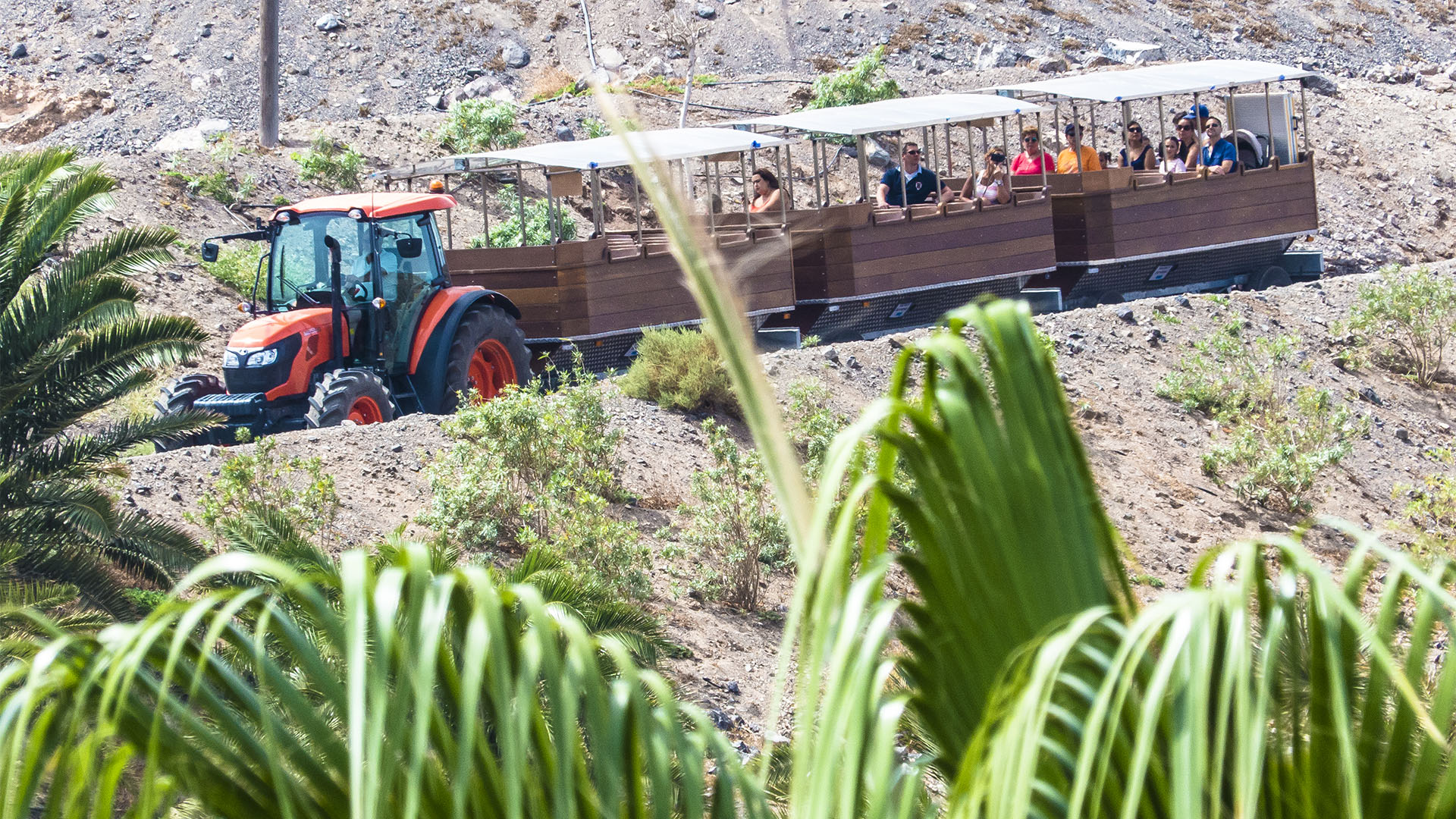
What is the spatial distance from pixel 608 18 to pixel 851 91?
1390cm

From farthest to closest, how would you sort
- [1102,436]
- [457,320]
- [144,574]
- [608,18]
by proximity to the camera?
[608,18] → [1102,436] → [457,320] → [144,574]

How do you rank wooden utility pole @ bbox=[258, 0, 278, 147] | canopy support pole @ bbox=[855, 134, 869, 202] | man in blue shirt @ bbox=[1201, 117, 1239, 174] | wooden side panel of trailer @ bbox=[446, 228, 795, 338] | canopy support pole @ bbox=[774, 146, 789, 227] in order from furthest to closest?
wooden utility pole @ bbox=[258, 0, 278, 147], man in blue shirt @ bbox=[1201, 117, 1239, 174], canopy support pole @ bbox=[855, 134, 869, 202], canopy support pole @ bbox=[774, 146, 789, 227], wooden side panel of trailer @ bbox=[446, 228, 795, 338]

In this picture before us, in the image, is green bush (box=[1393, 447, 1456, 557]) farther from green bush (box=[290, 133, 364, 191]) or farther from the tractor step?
green bush (box=[290, 133, 364, 191])

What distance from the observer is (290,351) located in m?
10.1

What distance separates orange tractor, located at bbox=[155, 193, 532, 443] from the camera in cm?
1010

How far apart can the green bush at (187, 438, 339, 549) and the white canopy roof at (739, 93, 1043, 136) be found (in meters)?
7.58

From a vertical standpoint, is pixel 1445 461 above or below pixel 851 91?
below

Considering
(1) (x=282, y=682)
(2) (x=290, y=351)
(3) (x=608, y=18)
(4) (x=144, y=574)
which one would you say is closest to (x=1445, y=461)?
(2) (x=290, y=351)

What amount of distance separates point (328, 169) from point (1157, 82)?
536 inches

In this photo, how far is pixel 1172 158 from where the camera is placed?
17281 mm

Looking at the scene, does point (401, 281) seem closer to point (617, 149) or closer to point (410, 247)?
point (410, 247)

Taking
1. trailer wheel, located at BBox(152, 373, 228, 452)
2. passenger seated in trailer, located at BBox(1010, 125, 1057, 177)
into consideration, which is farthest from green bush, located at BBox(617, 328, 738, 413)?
passenger seated in trailer, located at BBox(1010, 125, 1057, 177)

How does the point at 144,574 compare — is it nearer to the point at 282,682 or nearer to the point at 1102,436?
the point at 282,682

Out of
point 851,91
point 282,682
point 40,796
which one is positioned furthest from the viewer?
point 851,91
